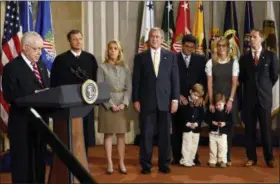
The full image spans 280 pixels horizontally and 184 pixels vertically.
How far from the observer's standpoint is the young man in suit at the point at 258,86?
4.84 metres

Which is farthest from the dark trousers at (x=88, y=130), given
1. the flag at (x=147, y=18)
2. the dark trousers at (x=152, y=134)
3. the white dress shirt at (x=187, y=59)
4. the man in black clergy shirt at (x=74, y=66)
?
the flag at (x=147, y=18)

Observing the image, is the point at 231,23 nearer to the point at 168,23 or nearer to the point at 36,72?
the point at 168,23

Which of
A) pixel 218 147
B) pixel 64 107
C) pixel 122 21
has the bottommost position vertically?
pixel 218 147

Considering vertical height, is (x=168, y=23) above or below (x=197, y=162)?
above

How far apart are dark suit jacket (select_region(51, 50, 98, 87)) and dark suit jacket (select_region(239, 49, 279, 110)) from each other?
1585 mm

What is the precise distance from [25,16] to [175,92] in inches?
78.4

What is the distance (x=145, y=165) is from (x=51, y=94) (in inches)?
91.0

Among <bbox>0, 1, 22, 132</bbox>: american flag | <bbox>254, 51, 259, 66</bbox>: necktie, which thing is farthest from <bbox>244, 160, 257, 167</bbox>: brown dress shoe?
<bbox>0, 1, 22, 132</bbox>: american flag

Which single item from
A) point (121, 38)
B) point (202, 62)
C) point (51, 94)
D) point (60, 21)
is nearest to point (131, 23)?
point (121, 38)

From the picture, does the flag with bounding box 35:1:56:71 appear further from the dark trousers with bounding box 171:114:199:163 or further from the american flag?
the dark trousers with bounding box 171:114:199:163

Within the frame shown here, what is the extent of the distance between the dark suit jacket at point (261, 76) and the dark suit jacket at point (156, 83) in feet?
2.57

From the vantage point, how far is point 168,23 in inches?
256

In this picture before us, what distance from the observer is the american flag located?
5117 millimetres

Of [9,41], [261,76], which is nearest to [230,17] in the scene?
[261,76]
